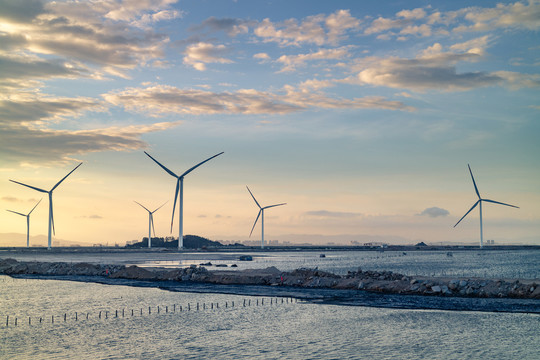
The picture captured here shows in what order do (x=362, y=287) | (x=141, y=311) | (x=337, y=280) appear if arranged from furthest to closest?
1. (x=337, y=280)
2. (x=362, y=287)
3. (x=141, y=311)

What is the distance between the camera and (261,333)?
3834 centimetres

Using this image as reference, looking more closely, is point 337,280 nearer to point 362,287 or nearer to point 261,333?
point 362,287

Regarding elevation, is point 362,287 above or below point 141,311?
below

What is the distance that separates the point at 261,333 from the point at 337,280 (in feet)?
132

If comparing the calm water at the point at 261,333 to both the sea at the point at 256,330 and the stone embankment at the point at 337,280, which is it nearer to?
the sea at the point at 256,330

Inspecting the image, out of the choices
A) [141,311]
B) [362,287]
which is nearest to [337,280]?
[362,287]

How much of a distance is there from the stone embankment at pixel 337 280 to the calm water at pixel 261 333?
610 inches

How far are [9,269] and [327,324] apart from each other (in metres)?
99.4

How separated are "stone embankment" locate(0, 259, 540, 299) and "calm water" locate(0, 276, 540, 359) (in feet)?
50.8

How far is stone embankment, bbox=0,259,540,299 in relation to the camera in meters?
62.1

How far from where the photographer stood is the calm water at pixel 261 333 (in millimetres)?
31781

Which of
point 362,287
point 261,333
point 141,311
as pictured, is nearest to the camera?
point 261,333

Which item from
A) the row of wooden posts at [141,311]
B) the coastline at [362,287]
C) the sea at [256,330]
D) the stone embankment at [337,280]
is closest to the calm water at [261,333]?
the sea at [256,330]

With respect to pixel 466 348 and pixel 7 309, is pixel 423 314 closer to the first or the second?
pixel 466 348
